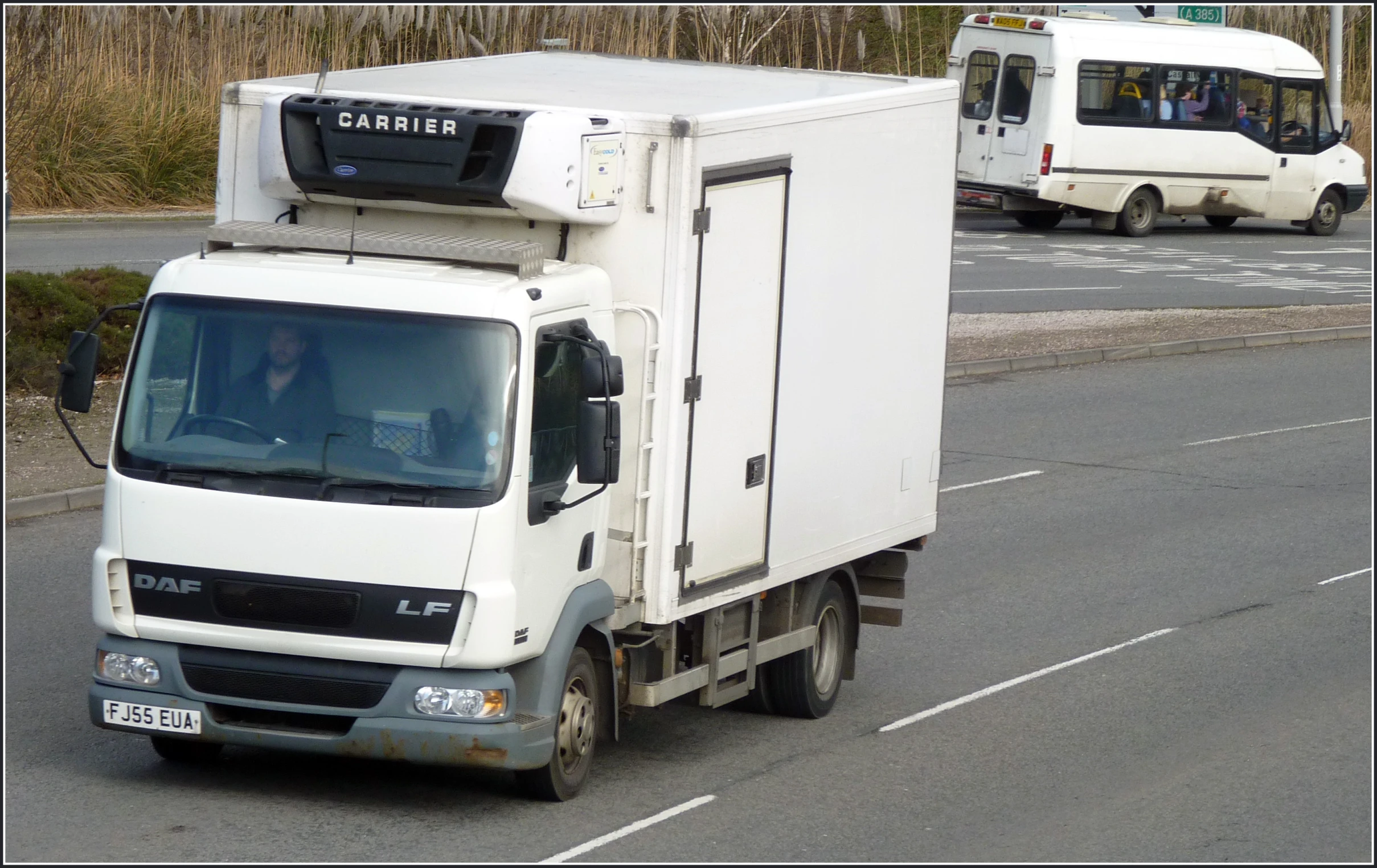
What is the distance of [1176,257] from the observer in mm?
33344

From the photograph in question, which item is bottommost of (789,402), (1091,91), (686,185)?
(789,402)

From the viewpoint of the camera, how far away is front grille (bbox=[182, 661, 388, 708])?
24.2 feet

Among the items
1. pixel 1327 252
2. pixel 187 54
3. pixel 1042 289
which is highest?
pixel 187 54

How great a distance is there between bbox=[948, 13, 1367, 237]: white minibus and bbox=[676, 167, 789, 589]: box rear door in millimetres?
25577

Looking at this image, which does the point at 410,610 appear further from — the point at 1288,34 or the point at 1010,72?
the point at 1288,34

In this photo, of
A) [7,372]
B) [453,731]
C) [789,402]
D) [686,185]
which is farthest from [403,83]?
[7,372]

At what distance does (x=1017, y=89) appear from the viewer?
33.9 metres

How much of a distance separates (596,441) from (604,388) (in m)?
0.21

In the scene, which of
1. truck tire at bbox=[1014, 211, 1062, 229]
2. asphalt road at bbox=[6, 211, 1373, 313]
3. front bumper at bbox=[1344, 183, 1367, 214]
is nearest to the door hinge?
asphalt road at bbox=[6, 211, 1373, 313]

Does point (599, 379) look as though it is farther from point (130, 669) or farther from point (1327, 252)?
point (1327, 252)

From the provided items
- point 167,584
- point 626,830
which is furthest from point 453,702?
point 167,584

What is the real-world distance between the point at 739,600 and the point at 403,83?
274 centimetres

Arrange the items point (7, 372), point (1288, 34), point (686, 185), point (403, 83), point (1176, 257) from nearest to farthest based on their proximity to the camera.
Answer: point (686, 185) < point (403, 83) < point (7, 372) < point (1176, 257) < point (1288, 34)

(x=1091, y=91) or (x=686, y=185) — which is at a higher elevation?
(x=1091, y=91)
